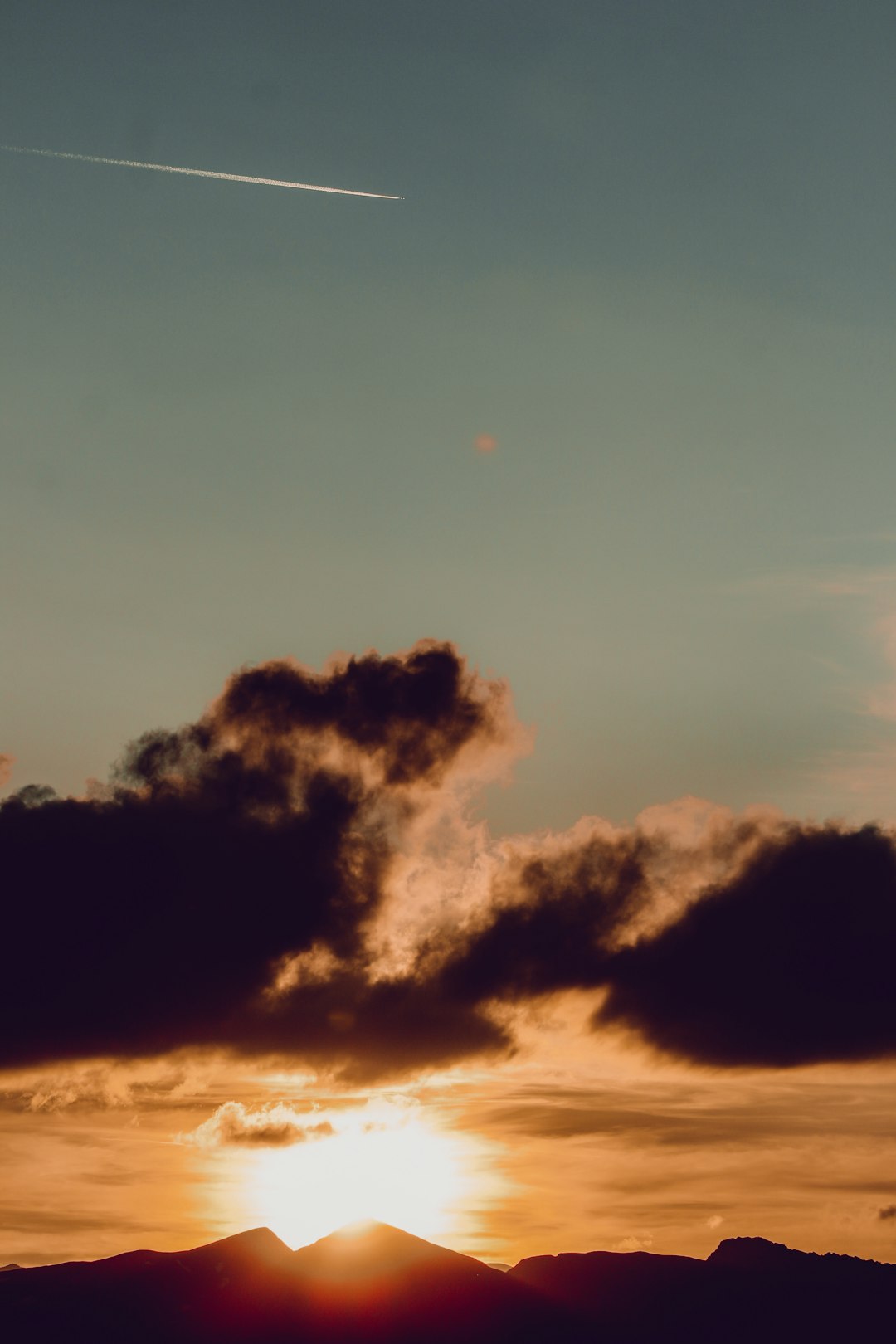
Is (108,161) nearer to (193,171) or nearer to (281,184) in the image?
(281,184)

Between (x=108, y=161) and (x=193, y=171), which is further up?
(x=108, y=161)

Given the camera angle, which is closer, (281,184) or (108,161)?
(281,184)

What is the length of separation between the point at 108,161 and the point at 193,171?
2707 cm

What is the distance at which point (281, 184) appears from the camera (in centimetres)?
6994

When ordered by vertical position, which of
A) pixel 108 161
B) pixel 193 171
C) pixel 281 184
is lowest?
pixel 193 171

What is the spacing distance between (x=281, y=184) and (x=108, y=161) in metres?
15.9

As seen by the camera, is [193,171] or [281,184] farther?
[281,184]

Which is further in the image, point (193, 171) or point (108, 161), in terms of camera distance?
point (108, 161)

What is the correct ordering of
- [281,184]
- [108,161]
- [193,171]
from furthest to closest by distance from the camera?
[108,161], [281,184], [193,171]

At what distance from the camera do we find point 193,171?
56.2 m

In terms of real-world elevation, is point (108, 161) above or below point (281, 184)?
above

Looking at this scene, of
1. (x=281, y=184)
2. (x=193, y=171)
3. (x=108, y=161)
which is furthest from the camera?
(x=108, y=161)

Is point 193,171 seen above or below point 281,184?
below

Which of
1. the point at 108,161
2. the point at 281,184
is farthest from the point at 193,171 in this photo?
the point at 108,161
